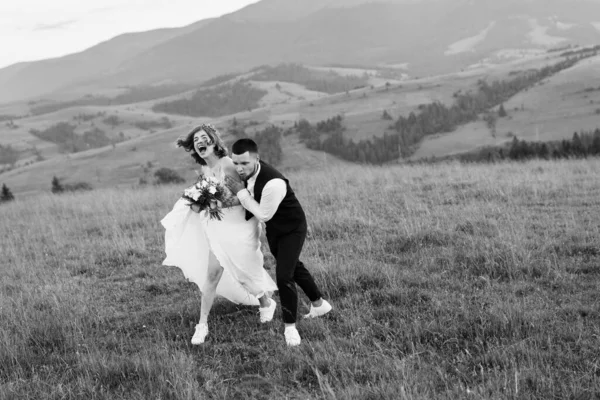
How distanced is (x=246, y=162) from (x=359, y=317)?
75.8 inches

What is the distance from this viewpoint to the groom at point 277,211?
4.61 meters

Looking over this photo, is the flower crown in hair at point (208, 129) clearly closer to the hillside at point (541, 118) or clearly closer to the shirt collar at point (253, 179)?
the shirt collar at point (253, 179)

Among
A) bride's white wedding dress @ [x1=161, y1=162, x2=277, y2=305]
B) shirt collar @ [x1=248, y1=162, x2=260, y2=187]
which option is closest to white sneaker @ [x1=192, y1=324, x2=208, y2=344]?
bride's white wedding dress @ [x1=161, y1=162, x2=277, y2=305]

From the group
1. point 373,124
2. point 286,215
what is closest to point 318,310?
point 286,215

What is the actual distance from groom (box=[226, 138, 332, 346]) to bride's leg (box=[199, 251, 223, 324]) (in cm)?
60

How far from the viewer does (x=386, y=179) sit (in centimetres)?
1459

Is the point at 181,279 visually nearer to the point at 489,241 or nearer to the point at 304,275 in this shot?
the point at 304,275

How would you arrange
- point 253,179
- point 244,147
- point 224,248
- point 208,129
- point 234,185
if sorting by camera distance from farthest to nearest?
point 208,129
point 224,248
point 234,185
point 253,179
point 244,147

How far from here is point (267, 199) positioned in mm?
4613

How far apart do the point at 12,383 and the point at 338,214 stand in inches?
255

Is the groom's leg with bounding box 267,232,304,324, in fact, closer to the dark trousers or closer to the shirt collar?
the dark trousers

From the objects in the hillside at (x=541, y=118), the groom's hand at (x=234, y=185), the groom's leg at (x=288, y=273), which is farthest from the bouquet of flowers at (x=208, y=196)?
the hillside at (x=541, y=118)

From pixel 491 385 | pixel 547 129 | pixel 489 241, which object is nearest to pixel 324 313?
pixel 491 385

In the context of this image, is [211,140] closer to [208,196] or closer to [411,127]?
[208,196]
